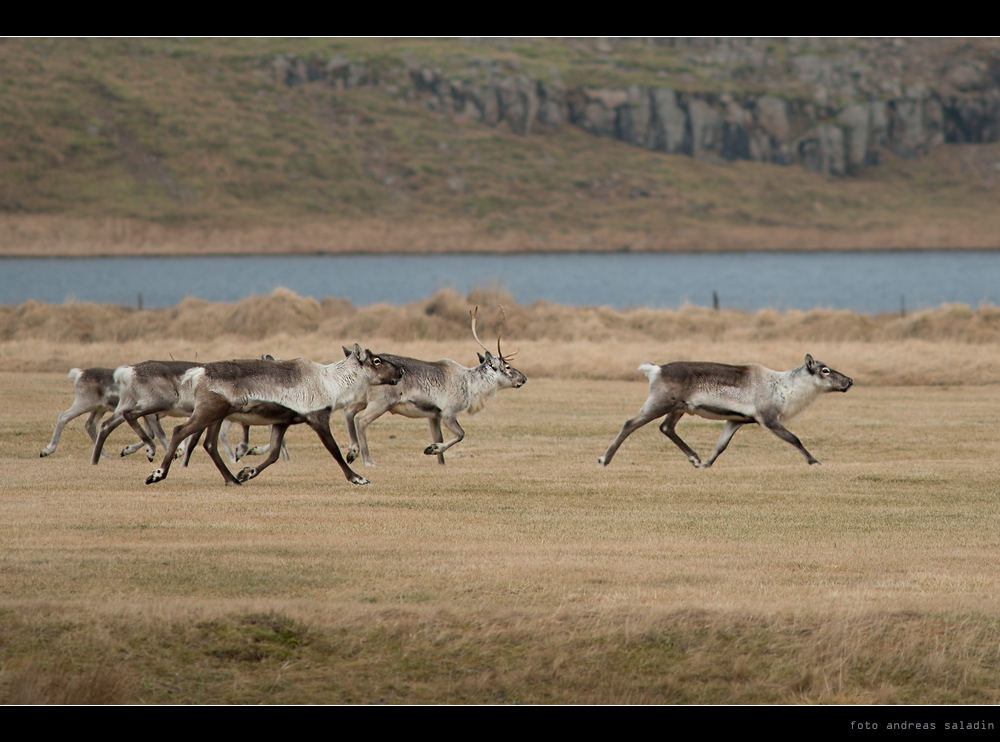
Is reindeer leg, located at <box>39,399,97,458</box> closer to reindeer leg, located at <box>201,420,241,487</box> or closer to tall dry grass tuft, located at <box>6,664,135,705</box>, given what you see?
reindeer leg, located at <box>201,420,241,487</box>

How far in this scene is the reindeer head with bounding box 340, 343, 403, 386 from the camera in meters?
17.6

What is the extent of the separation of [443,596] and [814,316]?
34.4 metres

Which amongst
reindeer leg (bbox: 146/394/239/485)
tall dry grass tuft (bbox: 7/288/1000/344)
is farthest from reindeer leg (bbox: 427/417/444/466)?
tall dry grass tuft (bbox: 7/288/1000/344)

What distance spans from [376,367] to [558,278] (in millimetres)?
81655

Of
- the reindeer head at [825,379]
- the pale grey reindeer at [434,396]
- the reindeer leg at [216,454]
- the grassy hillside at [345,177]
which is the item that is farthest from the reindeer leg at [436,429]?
the grassy hillside at [345,177]

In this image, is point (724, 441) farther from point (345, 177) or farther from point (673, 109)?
point (673, 109)

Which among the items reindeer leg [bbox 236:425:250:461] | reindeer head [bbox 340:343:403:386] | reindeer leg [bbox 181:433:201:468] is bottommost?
reindeer leg [bbox 236:425:250:461]

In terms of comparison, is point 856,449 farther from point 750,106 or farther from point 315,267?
point 750,106

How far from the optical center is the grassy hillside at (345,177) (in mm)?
140625

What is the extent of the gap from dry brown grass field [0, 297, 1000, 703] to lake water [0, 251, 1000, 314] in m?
38.9

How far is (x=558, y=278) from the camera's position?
98812 millimetres

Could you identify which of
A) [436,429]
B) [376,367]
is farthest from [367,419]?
[376,367]
